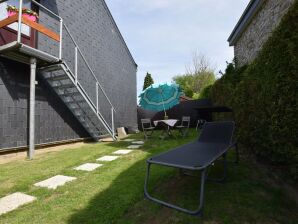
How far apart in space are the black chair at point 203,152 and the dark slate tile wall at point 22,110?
4761 mm

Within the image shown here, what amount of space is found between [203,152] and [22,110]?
5496 millimetres

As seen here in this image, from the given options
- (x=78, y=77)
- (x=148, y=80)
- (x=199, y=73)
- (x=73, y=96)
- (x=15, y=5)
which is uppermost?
(x=199, y=73)

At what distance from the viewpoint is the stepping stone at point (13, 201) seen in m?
2.64

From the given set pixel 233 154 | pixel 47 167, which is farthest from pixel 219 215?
pixel 47 167

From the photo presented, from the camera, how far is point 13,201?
2846 millimetres

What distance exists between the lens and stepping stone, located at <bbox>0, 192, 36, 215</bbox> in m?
2.64

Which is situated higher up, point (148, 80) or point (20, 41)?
point (148, 80)

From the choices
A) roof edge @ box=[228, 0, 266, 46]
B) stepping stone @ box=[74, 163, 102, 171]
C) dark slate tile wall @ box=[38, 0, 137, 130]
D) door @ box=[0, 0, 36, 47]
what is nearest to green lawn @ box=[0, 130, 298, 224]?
stepping stone @ box=[74, 163, 102, 171]

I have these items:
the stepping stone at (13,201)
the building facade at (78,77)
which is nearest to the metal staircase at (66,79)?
the building facade at (78,77)

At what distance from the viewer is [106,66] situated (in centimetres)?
1153

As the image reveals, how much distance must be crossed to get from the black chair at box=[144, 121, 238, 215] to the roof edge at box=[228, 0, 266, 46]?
17.1ft

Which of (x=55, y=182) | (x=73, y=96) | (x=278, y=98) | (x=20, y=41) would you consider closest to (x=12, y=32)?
(x=20, y=41)

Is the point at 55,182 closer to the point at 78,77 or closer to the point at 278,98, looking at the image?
the point at 278,98

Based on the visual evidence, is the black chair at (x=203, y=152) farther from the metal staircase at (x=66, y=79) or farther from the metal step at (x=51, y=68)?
the metal step at (x=51, y=68)
